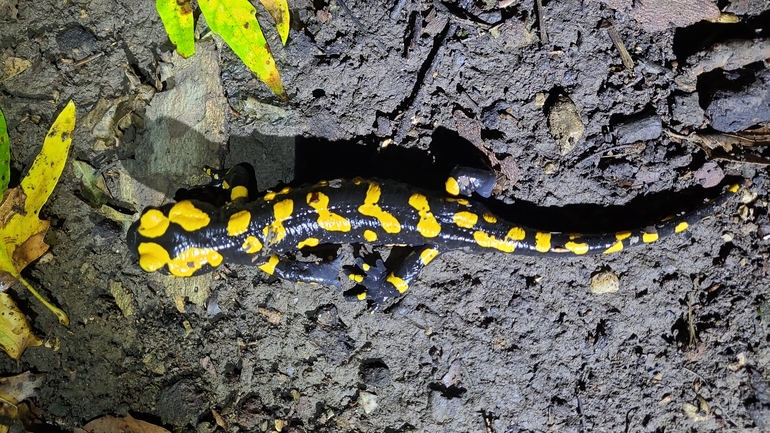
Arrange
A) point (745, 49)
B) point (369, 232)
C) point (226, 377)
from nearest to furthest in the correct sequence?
1. point (745, 49)
2. point (369, 232)
3. point (226, 377)

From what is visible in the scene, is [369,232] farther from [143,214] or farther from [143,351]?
[143,351]

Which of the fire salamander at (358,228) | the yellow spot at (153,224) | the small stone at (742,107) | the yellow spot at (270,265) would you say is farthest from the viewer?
the yellow spot at (270,265)

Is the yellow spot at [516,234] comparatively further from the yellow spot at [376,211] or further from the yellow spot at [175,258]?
the yellow spot at [175,258]

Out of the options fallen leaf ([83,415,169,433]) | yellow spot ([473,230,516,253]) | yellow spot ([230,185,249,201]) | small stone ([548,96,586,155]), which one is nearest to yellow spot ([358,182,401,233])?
yellow spot ([473,230,516,253])

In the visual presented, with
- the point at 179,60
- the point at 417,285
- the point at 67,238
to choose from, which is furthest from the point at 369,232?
the point at 67,238

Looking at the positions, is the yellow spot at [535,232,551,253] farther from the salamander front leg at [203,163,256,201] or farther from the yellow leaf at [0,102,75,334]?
the yellow leaf at [0,102,75,334]

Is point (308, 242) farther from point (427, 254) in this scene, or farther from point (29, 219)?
point (29, 219)

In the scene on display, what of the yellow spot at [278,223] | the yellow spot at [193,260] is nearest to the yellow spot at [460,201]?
the yellow spot at [278,223]

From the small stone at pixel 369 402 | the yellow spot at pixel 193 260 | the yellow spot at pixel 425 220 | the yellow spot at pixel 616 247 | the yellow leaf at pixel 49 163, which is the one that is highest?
the yellow leaf at pixel 49 163
